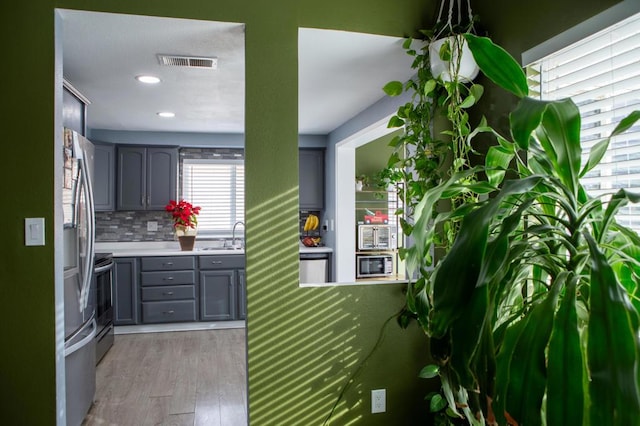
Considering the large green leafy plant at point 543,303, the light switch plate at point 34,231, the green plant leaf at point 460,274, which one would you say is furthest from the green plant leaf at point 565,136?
the light switch plate at point 34,231

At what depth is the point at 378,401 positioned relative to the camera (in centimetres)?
226

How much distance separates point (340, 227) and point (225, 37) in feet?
10.5

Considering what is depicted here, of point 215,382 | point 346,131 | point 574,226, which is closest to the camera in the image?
point 574,226

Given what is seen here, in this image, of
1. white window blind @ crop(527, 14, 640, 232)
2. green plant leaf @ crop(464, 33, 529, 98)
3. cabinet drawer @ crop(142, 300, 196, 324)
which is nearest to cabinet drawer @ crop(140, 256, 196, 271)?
cabinet drawer @ crop(142, 300, 196, 324)

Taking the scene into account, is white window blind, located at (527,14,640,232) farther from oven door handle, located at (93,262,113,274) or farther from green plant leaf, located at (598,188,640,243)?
oven door handle, located at (93,262,113,274)

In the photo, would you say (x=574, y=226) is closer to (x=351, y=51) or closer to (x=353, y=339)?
(x=353, y=339)

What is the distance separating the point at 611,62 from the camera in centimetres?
160

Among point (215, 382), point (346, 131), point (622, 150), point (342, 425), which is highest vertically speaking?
point (346, 131)

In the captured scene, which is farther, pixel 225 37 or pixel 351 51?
pixel 351 51

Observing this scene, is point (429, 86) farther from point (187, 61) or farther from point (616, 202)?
point (187, 61)

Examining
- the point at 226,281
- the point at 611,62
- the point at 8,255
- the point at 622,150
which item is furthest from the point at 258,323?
the point at 226,281

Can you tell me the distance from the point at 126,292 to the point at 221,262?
1.00 m

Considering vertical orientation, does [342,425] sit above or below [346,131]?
below

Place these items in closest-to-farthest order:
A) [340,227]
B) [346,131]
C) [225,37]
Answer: [225,37], [346,131], [340,227]
